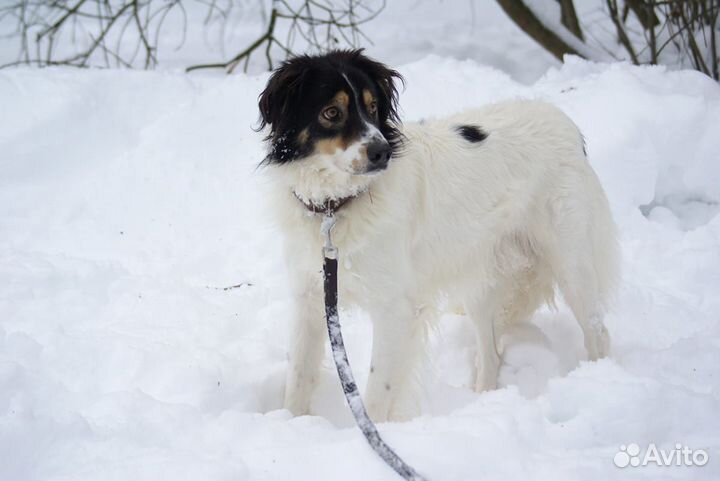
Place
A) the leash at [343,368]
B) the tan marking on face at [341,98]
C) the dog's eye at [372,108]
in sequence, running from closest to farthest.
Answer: the leash at [343,368] < the tan marking on face at [341,98] < the dog's eye at [372,108]

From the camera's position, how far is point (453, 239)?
361 cm

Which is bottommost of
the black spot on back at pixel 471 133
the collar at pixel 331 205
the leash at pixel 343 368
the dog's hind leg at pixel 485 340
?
the dog's hind leg at pixel 485 340

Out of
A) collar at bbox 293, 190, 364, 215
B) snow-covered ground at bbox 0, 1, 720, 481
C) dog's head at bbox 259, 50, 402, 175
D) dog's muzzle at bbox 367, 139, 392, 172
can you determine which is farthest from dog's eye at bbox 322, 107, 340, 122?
snow-covered ground at bbox 0, 1, 720, 481

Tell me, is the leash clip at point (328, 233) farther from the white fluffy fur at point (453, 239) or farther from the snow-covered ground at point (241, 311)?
the snow-covered ground at point (241, 311)

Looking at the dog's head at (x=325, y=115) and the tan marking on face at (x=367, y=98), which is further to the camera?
the tan marking on face at (x=367, y=98)

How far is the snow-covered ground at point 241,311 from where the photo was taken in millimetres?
2568

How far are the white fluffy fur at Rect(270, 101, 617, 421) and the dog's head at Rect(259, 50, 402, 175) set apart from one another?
61mm

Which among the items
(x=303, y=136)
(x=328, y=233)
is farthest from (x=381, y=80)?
(x=328, y=233)

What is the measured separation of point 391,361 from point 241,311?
4.42 feet

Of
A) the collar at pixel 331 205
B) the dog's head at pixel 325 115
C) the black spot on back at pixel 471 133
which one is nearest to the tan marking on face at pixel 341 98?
the dog's head at pixel 325 115

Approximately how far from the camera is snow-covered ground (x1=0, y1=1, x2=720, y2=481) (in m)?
2.57

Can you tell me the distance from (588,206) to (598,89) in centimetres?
269

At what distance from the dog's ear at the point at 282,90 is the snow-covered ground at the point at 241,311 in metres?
0.36

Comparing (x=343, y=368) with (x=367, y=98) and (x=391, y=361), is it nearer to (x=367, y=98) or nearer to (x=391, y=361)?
(x=391, y=361)
